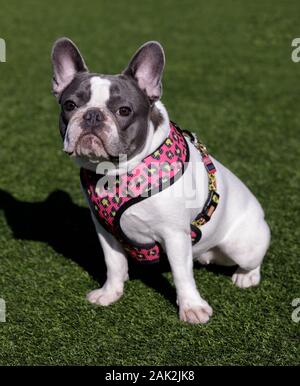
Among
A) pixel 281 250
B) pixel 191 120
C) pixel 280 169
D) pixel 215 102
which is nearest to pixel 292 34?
pixel 215 102

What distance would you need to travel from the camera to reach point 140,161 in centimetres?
309

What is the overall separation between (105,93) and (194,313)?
114 centimetres

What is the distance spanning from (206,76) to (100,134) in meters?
5.00

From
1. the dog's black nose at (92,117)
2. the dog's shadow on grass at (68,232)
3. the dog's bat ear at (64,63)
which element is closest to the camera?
the dog's black nose at (92,117)

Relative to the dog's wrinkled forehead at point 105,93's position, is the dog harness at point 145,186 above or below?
below

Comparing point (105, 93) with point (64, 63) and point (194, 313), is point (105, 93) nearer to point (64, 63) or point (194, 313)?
point (64, 63)

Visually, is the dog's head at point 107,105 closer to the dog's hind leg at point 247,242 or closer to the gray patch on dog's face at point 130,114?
the gray patch on dog's face at point 130,114

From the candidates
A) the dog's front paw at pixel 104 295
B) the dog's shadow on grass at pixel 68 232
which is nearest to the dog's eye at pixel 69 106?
the dog's front paw at pixel 104 295

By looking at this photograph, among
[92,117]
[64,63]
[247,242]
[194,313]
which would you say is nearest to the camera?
[92,117]

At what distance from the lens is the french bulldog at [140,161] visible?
2.96m

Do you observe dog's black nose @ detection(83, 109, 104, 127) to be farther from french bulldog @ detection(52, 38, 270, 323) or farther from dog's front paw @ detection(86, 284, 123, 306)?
dog's front paw @ detection(86, 284, 123, 306)

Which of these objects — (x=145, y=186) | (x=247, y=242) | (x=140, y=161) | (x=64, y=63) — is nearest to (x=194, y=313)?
(x=247, y=242)

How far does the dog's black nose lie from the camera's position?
2900mm
